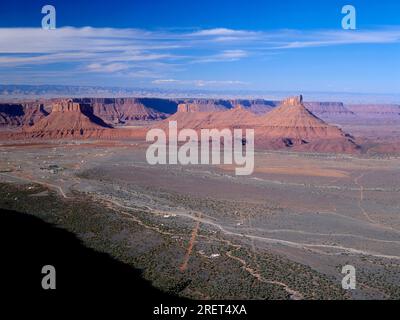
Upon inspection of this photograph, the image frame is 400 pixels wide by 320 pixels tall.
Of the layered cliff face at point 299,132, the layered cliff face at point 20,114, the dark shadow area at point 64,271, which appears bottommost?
the dark shadow area at point 64,271

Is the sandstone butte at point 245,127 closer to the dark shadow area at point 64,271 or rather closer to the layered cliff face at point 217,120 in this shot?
the layered cliff face at point 217,120

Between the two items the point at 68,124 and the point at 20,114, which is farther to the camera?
the point at 20,114

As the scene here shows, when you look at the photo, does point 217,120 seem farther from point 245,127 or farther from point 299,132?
point 299,132

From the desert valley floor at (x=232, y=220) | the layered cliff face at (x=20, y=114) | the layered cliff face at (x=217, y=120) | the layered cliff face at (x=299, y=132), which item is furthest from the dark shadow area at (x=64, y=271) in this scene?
the layered cliff face at (x=20, y=114)

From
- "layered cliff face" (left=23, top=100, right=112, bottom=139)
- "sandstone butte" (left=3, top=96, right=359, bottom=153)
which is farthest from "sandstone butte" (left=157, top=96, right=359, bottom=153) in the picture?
"layered cliff face" (left=23, top=100, right=112, bottom=139)

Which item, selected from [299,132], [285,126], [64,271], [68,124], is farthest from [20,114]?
[64,271]

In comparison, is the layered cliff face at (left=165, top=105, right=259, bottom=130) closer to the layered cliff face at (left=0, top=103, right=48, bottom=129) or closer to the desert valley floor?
the layered cliff face at (left=0, top=103, right=48, bottom=129)

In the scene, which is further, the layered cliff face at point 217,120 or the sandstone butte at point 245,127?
the layered cliff face at point 217,120
